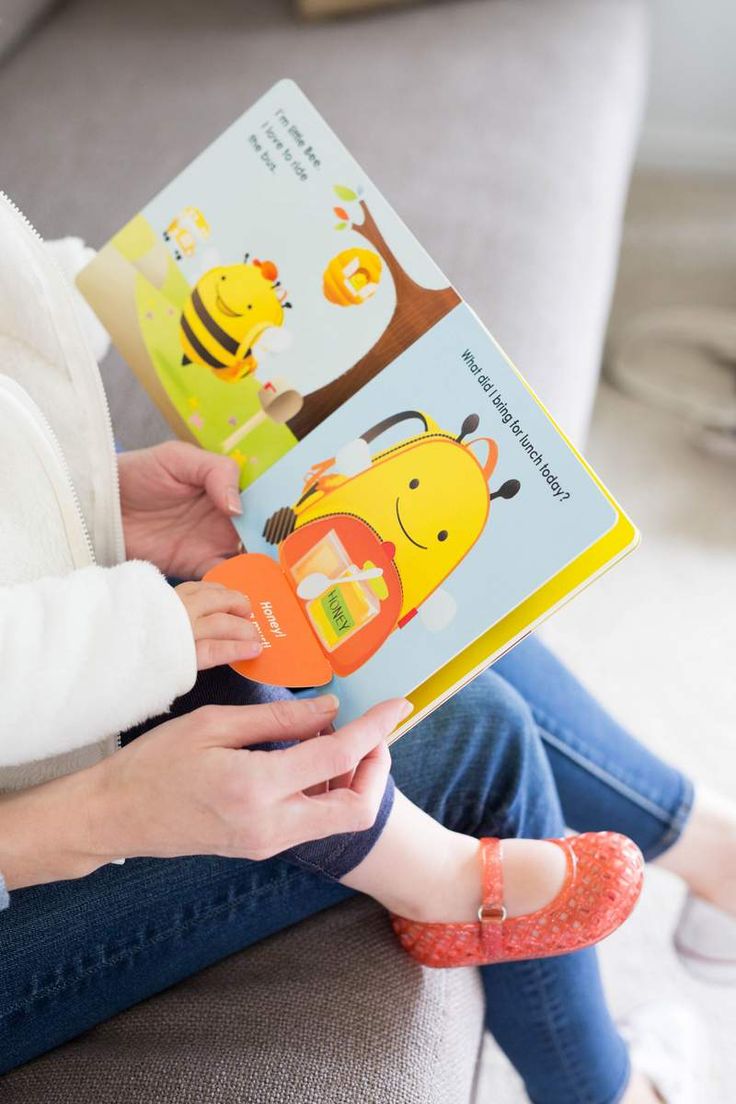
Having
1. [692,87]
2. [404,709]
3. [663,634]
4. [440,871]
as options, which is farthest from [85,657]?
[692,87]

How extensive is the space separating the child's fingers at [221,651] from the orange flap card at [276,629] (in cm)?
2

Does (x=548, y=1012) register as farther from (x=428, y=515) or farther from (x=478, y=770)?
(x=428, y=515)

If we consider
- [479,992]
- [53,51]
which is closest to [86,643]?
[479,992]

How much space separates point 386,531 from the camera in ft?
2.08

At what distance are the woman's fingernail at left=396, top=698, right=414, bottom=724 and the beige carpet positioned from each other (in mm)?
612

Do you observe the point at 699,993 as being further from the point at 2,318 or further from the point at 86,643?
the point at 2,318

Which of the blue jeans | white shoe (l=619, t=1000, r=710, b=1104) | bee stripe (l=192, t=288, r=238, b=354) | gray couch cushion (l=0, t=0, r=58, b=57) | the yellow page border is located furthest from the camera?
gray couch cushion (l=0, t=0, r=58, b=57)


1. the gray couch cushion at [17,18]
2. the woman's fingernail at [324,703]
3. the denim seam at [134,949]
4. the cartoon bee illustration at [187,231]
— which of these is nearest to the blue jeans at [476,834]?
the denim seam at [134,949]

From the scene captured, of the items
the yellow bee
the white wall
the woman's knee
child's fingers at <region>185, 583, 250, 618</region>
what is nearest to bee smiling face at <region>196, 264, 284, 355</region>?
the yellow bee

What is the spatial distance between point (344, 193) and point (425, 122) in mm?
652

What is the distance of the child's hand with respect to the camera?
1.98ft

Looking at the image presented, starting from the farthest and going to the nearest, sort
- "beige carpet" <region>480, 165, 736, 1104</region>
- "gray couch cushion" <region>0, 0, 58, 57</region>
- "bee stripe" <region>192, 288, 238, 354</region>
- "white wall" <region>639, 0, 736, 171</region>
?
"white wall" <region>639, 0, 736, 171</region>
"gray couch cushion" <region>0, 0, 58, 57</region>
"beige carpet" <region>480, 165, 736, 1104</region>
"bee stripe" <region>192, 288, 238, 354</region>

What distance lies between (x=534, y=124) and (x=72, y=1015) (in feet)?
3.72

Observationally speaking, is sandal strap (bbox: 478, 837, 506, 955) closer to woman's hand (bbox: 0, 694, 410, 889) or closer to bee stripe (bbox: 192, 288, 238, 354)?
woman's hand (bbox: 0, 694, 410, 889)
